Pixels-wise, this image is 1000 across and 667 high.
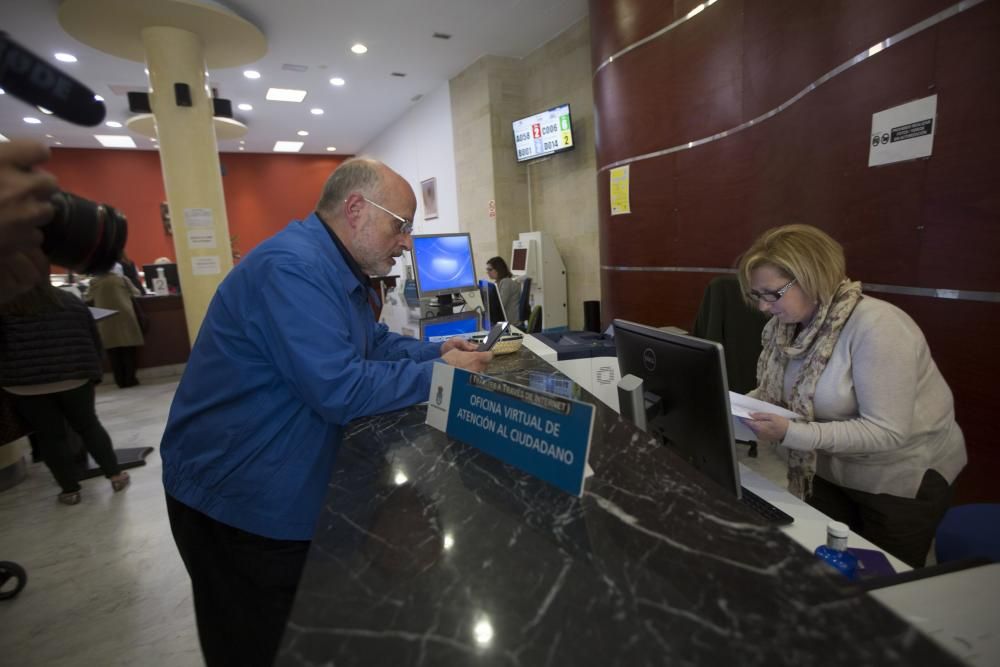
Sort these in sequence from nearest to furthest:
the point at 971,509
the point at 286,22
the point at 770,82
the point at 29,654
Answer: the point at 971,509, the point at 29,654, the point at 770,82, the point at 286,22

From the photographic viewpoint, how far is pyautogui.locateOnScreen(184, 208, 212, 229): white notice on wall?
4.40 m

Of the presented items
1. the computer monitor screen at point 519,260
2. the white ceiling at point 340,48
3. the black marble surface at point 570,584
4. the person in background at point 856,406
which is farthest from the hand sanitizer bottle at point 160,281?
the person in background at point 856,406

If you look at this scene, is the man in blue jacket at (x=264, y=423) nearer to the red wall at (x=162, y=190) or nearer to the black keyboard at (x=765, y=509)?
the black keyboard at (x=765, y=509)

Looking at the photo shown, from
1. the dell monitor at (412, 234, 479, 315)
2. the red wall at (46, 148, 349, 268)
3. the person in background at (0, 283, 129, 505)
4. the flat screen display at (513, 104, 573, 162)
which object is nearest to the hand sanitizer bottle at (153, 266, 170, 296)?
the red wall at (46, 148, 349, 268)

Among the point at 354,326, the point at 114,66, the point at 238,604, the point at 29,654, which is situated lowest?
the point at 29,654

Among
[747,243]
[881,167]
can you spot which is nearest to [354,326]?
[881,167]

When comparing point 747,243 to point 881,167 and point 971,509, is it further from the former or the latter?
point 971,509

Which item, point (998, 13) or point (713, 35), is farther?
point (713, 35)

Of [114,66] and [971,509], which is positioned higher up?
[114,66]

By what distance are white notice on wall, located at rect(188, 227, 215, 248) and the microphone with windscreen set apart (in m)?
4.30

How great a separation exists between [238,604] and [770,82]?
345cm

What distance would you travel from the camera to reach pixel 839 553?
868mm

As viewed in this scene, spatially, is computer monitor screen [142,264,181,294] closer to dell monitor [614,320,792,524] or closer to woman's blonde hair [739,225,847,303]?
dell monitor [614,320,792,524]

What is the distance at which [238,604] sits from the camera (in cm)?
118
